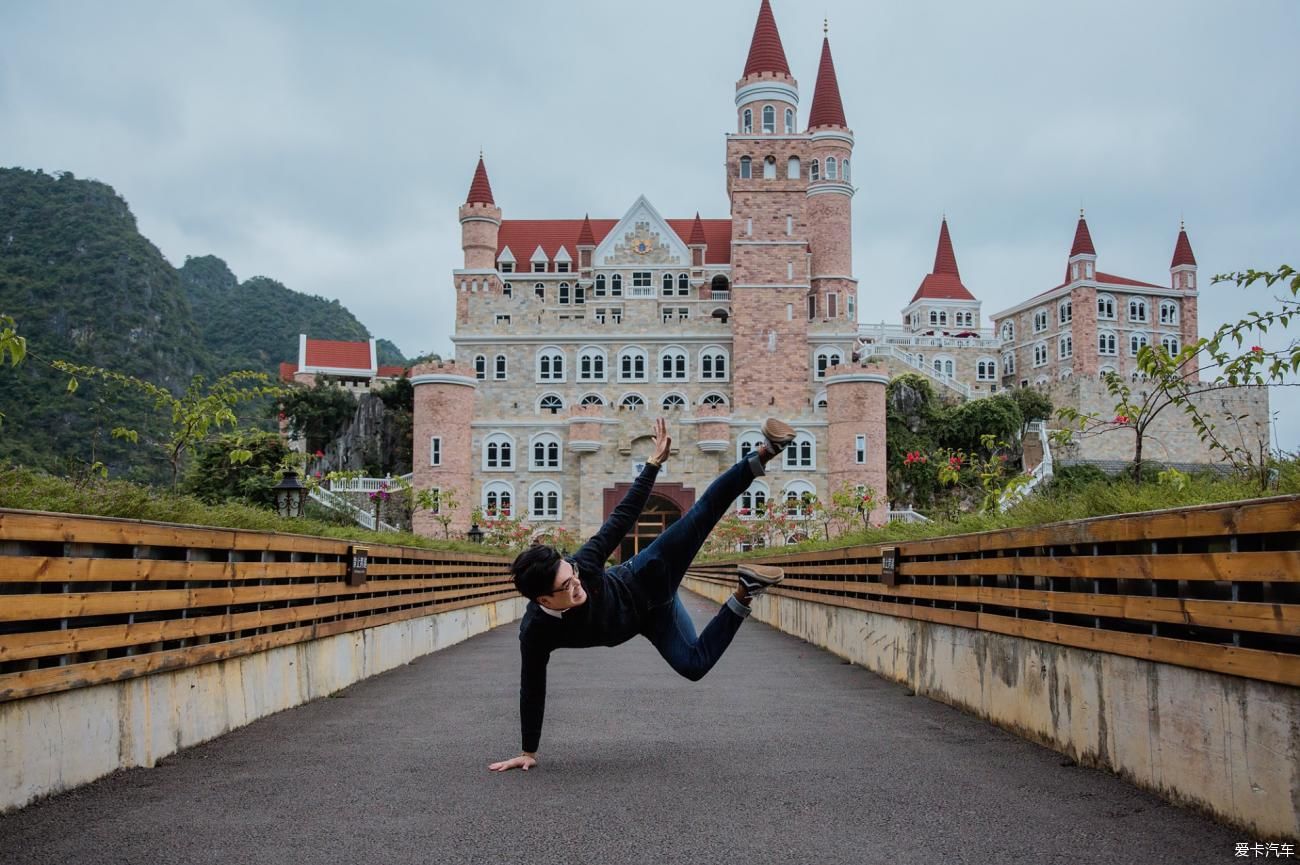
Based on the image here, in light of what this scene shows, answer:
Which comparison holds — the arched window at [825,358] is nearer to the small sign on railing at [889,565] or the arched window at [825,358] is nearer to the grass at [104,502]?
the small sign on railing at [889,565]

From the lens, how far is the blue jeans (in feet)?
17.2

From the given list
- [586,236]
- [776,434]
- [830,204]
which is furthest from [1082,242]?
[776,434]

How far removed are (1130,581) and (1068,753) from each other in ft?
3.52

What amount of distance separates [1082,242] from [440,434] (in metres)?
52.2

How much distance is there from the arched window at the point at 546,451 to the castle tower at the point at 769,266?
10.0m

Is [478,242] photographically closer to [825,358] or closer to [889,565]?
[825,358]

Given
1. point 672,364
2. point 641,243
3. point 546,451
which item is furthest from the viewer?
point 641,243

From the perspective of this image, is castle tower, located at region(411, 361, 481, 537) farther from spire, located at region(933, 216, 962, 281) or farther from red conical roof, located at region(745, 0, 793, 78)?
spire, located at region(933, 216, 962, 281)

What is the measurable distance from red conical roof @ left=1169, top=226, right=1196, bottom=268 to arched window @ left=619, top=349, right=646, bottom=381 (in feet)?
159

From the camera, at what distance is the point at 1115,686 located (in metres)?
4.76

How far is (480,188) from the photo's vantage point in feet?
219

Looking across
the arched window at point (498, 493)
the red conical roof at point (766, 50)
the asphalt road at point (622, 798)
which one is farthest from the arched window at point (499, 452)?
the asphalt road at point (622, 798)

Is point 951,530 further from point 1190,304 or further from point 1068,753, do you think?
point 1190,304

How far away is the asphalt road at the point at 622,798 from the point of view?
3.70 meters
